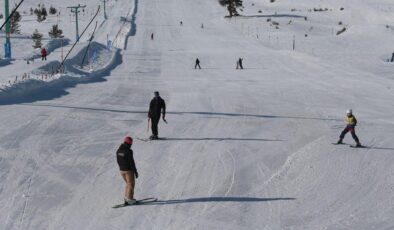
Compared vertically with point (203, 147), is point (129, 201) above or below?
above

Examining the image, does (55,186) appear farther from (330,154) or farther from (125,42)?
(125,42)

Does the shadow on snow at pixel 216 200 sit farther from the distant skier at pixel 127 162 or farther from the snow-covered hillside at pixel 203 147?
the distant skier at pixel 127 162

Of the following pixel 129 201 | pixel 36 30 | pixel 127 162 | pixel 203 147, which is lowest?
pixel 203 147

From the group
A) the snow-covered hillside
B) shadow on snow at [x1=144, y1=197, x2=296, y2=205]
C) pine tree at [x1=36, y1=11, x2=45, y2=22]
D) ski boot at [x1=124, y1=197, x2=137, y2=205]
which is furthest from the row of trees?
ski boot at [x1=124, y1=197, x2=137, y2=205]

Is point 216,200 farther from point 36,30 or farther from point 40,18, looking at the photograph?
point 40,18

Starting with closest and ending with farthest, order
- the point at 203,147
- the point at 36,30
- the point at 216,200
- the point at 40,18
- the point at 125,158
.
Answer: the point at 125,158, the point at 216,200, the point at 203,147, the point at 36,30, the point at 40,18

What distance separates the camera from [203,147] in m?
16.7

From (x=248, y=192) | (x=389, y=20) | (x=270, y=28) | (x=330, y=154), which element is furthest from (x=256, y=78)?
(x=389, y=20)

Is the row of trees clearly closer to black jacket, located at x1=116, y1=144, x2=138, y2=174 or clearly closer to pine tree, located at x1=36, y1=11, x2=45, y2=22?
pine tree, located at x1=36, y1=11, x2=45, y2=22

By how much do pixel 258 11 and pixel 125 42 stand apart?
31.6 metres

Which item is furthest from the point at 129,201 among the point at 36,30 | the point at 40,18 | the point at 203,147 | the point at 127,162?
the point at 40,18

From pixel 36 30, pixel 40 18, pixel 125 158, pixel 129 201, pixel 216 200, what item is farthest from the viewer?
pixel 40 18

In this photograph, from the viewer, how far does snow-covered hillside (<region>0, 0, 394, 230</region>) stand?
37.2 feet

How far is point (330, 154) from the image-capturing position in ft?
54.0
